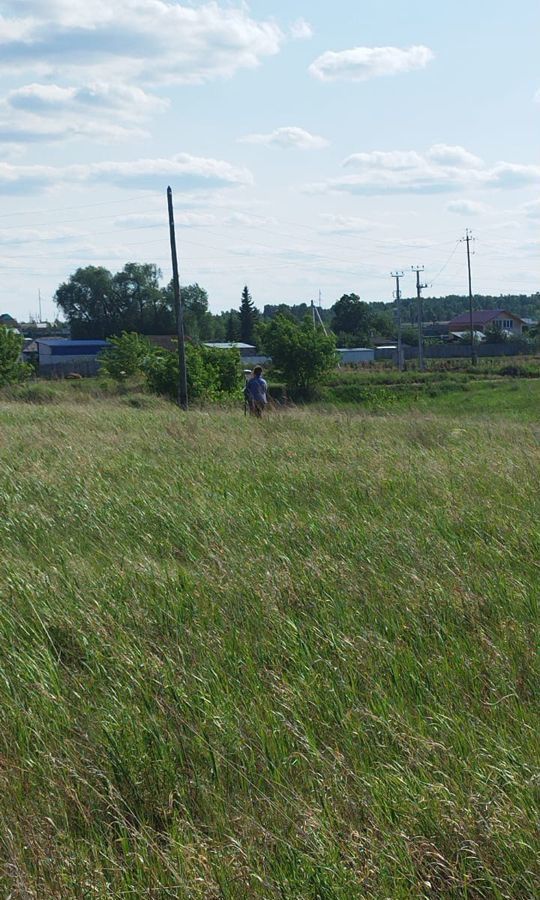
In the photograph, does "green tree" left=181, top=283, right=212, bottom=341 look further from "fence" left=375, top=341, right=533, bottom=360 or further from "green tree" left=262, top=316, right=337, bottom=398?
"green tree" left=262, top=316, right=337, bottom=398

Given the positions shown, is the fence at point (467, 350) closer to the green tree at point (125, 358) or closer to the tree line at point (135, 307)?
the tree line at point (135, 307)

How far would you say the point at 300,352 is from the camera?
51.6 meters

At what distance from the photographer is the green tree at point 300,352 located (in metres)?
51.4

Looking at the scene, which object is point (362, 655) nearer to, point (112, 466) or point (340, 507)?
point (340, 507)

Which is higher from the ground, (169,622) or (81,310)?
(81,310)

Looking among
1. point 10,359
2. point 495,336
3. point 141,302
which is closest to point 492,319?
point 495,336

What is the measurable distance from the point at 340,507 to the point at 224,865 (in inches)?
175

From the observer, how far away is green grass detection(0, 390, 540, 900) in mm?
2738

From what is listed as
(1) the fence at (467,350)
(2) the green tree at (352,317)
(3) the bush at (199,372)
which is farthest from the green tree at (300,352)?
(2) the green tree at (352,317)

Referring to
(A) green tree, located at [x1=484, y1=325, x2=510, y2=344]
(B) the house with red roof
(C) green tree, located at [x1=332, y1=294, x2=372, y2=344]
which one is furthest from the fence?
(B) the house with red roof

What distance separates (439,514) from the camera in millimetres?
6348

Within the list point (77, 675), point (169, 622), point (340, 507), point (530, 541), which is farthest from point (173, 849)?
point (340, 507)

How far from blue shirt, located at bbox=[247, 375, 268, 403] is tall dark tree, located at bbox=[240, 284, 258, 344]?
88100mm

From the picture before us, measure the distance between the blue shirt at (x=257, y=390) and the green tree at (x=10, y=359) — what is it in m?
37.2
